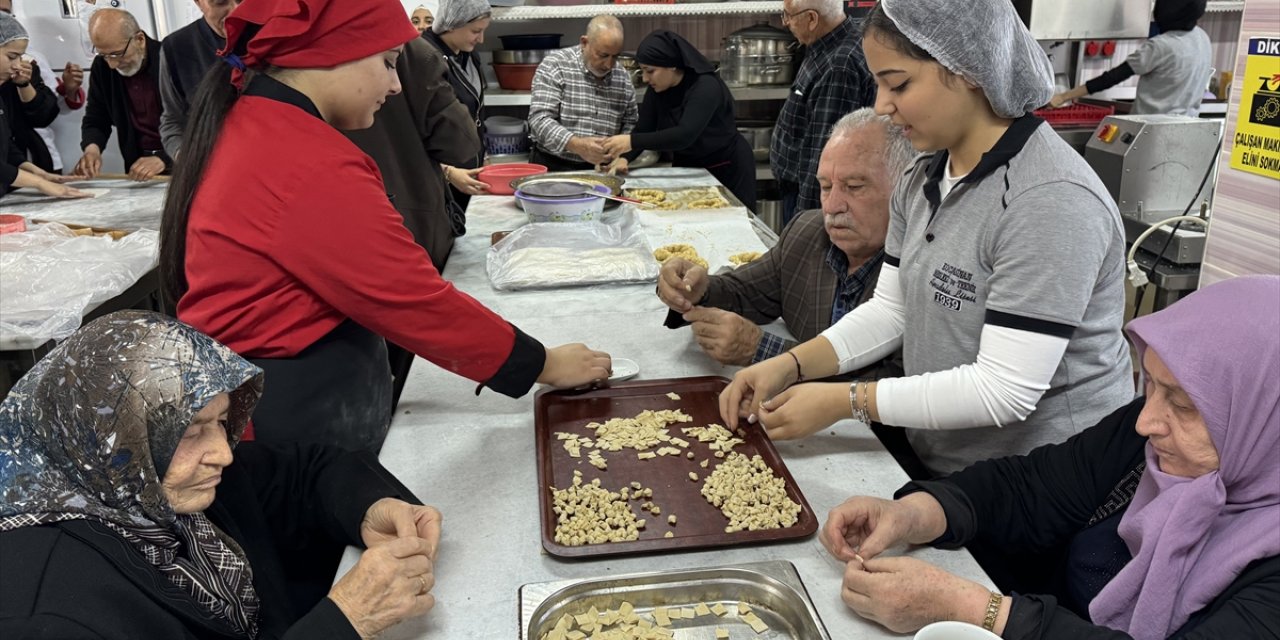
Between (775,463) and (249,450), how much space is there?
35.6 inches

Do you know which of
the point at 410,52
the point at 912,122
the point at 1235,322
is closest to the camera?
the point at 1235,322

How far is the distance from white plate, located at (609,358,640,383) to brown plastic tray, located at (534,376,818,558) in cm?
4

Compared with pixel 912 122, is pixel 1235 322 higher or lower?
lower

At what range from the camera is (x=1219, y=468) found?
3.51 feet

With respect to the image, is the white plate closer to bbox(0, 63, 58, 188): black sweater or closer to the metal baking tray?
the metal baking tray

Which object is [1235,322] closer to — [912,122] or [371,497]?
[912,122]

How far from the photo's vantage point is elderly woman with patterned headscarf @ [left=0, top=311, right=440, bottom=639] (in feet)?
3.18

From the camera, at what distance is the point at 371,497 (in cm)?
138

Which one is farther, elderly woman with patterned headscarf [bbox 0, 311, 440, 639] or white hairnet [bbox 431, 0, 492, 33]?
white hairnet [bbox 431, 0, 492, 33]

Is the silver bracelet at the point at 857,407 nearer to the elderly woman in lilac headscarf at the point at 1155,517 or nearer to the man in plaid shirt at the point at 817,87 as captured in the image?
the elderly woman in lilac headscarf at the point at 1155,517

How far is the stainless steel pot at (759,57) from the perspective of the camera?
5664 millimetres

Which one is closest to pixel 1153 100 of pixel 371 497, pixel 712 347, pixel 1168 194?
pixel 1168 194

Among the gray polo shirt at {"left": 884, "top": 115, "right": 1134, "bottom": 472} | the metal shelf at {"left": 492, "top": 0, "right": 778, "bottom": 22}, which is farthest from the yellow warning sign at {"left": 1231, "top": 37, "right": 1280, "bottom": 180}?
the metal shelf at {"left": 492, "top": 0, "right": 778, "bottom": 22}

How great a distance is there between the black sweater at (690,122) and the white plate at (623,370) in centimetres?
251
